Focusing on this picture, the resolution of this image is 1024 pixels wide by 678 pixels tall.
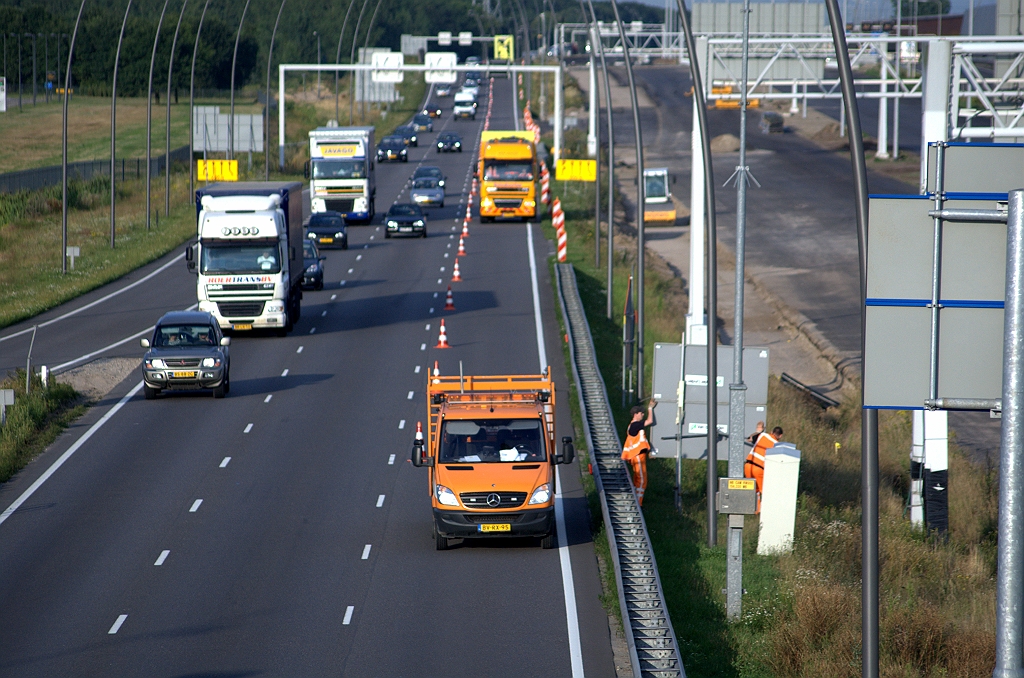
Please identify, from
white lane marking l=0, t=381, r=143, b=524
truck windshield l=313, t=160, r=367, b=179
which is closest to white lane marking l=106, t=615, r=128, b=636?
white lane marking l=0, t=381, r=143, b=524

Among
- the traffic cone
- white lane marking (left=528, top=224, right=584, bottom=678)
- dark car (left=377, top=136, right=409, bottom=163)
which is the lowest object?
white lane marking (left=528, top=224, right=584, bottom=678)

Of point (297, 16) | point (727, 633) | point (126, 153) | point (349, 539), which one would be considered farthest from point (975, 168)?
point (297, 16)

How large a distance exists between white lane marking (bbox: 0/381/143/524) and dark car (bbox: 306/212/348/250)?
23089mm

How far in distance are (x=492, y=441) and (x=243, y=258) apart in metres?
17.6

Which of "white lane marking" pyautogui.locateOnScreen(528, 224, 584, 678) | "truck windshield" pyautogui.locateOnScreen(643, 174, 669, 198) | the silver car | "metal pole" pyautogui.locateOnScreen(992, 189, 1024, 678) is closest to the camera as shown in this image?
"metal pole" pyautogui.locateOnScreen(992, 189, 1024, 678)

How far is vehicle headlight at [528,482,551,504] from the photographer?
1934cm

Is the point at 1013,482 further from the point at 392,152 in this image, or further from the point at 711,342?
the point at 392,152

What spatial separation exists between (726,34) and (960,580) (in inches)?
778

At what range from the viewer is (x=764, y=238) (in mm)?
61031

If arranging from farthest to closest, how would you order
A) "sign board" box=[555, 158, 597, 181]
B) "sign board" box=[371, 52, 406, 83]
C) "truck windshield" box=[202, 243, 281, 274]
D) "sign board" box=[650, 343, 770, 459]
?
"sign board" box=[371, 52, 406, 83] → "sign board" box=[555, 158, 597, 181] → "truck windshield" box=[202, 243, 281, 274] → "sign board" box=[650, 343, 770, 459]

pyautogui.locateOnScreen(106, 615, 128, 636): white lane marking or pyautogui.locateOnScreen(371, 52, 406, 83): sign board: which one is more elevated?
pyautogui.locateOnScreen(371, 52, 406, 83): sign board

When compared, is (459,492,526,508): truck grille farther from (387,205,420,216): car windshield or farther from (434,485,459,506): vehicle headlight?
(387,205,420,216): car windshield

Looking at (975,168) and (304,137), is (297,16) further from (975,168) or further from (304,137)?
(975,168)

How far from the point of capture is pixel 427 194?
68.1 m
